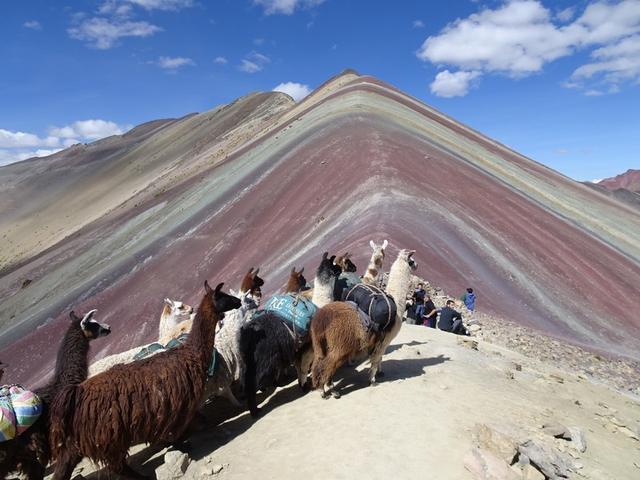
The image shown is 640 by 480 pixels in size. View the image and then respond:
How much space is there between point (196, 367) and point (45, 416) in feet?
4.53

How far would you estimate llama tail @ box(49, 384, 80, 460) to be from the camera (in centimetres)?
424

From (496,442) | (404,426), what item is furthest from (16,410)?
(496,442)

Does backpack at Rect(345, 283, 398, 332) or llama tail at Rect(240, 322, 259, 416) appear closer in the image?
llama tail at Rect(240, 322, 259, 416)

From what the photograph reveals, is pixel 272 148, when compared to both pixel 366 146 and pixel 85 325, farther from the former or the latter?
pixel 85 325

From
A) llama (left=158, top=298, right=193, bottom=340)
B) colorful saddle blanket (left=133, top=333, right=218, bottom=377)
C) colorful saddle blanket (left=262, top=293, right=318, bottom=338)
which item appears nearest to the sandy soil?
colorful saddle blanket (left=133, top=333, right=218, bottom=377)

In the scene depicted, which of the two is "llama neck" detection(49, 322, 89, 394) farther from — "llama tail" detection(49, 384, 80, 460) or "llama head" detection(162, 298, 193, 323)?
"llama head" detection(162, 298, 193, 323)

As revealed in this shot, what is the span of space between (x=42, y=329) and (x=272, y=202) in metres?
11.3

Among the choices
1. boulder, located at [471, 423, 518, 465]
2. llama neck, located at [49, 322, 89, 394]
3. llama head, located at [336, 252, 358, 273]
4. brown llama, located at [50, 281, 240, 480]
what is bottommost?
boulder, located at [471, 423, 518, 465]

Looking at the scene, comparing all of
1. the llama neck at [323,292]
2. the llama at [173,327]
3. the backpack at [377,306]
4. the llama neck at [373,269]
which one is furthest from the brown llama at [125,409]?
the llama neck at [373,269]

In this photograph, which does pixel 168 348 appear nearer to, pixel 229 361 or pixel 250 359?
pixel 229 361

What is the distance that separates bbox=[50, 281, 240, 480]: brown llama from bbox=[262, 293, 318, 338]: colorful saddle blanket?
1283 millimetres

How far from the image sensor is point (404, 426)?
15.4 ft

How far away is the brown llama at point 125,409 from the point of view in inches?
169

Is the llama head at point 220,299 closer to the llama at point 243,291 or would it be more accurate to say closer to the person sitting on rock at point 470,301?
the llama at point 243,291
